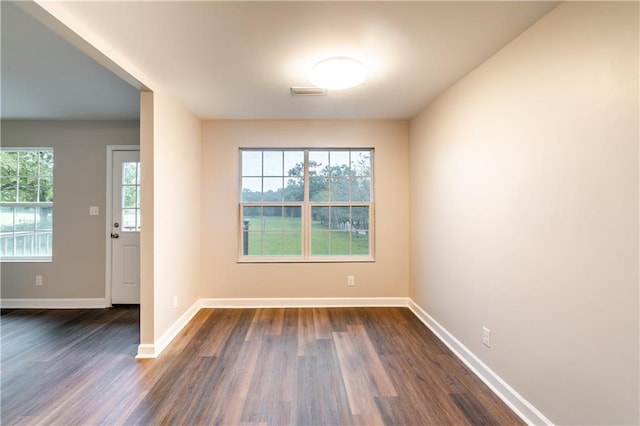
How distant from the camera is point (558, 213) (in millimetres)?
1489

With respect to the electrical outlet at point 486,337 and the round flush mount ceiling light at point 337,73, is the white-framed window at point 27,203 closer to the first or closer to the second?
the round flush mount ceiling light at point 337,73

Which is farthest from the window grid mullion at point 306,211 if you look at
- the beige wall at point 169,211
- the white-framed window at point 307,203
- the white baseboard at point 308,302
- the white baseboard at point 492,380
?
the white baseboard at point 492,380

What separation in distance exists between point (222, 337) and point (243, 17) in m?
2.71

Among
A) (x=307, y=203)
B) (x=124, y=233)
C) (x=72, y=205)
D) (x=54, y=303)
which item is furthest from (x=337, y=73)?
(x=54, y=303)

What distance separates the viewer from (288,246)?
3.69 meters

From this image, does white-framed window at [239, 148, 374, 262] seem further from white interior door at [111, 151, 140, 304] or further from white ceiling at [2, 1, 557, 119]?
white interior door at [111, 151, 140, 304]

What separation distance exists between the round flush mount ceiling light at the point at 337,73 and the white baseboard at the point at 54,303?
390cm

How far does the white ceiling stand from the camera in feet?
5.09

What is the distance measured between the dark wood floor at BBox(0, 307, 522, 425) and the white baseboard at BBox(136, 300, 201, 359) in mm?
71

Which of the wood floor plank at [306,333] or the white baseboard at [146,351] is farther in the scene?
the wood floor plank at [306,333]

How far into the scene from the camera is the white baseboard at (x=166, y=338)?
2393 millimetres

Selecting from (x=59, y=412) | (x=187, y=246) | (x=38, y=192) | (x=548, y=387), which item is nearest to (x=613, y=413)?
(x=548, y=387)

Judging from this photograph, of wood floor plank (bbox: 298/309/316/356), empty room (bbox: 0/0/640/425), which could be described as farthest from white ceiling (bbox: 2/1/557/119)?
wood floor plank (bbox: 298/309/316/356)

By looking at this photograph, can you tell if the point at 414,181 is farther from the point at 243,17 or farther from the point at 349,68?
the point at 243,17
